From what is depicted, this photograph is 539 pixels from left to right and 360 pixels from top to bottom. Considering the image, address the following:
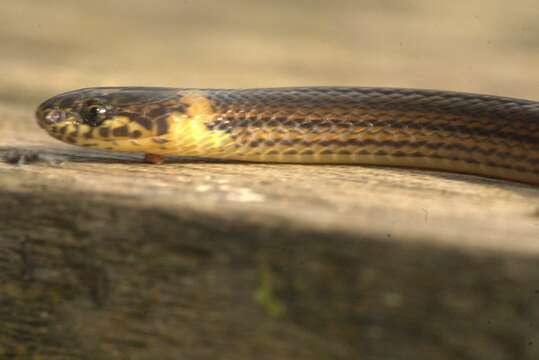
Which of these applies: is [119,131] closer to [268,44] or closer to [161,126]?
[161,126]

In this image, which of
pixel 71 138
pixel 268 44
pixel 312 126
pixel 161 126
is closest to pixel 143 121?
pixel 161 126

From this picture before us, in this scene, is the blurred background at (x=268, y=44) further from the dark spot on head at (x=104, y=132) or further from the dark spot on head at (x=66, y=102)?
the dark spot on head at (x=104, y=132)

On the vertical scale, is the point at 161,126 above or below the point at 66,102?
below

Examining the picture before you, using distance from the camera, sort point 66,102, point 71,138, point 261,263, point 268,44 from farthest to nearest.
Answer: point 268,44
point 66,102
point 71,138
point 261,263

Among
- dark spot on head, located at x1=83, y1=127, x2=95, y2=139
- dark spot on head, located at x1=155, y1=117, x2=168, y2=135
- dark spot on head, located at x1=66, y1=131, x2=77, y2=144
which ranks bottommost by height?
dark spot on head, located at x1=66, y1=131, x2=77, y2=144

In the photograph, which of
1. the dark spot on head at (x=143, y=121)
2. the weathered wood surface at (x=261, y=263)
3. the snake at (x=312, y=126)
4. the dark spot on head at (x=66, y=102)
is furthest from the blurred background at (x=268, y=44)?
the weathered wood surface at (x=261, y=263)

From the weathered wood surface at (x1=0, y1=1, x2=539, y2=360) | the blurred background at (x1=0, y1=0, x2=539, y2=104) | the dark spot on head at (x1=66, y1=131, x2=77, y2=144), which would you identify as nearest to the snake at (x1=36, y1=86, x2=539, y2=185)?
the dark spot on head at (x1=66, y1=131, x2=77, y2=144)

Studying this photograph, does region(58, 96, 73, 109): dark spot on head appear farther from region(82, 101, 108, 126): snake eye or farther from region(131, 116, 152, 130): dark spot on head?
region(131, 116, 152, 130): dark spot on head
